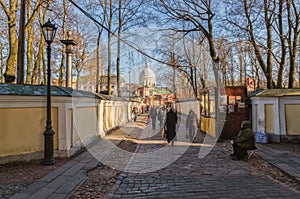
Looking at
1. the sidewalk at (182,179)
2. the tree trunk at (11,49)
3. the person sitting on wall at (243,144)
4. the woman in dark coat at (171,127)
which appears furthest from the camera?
the tree trunk at (11,49)

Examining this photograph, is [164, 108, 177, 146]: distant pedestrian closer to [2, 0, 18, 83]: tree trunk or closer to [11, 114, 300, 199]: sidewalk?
[11, 114, 300, 199]: sidewalk

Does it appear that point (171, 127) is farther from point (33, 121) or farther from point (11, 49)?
point (11, 49)

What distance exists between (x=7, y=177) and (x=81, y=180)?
1.73 m

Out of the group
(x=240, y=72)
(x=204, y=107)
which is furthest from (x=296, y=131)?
(x=240, y=72)

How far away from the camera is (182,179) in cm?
614

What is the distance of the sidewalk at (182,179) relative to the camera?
5117 millimetres

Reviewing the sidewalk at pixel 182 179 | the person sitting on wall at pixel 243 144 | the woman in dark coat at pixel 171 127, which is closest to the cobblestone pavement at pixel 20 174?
the sidewalk at pixel 182 179

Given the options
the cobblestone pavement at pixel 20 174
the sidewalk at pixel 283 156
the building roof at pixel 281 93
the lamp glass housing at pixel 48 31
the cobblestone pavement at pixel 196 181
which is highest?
the lamp glass housing at pixel 48 31

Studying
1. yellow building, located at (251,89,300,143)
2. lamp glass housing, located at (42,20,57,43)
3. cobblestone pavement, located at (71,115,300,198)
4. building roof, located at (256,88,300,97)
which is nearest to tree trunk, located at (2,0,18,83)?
lamp glass housing, located at (42,20,57,43)

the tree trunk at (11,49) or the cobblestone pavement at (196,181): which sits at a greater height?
the tree trunk at (11,49)

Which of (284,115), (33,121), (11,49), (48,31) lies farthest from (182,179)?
(11,49)

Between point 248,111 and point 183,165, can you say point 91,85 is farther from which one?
point 183,165

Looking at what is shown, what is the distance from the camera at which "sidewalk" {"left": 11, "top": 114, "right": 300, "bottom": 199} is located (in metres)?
5.12

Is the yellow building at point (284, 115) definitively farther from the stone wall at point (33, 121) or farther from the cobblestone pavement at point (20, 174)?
the cobblestone pavement at point (20, 174)
